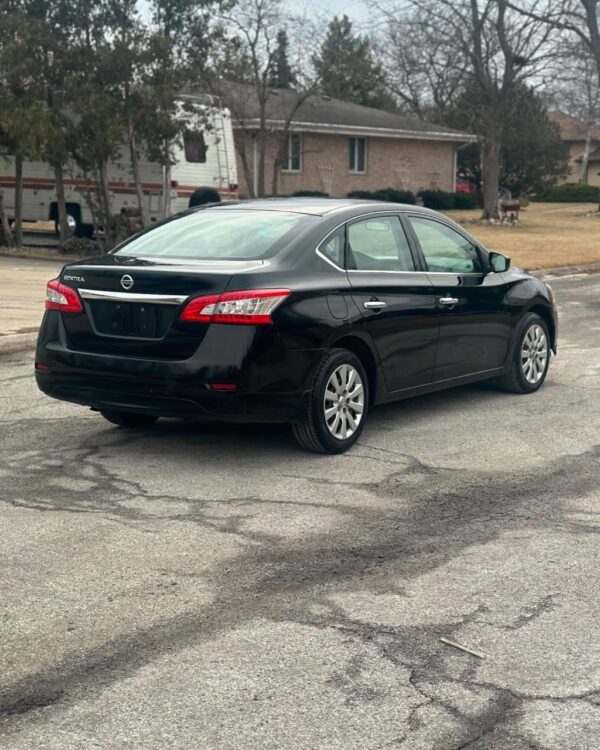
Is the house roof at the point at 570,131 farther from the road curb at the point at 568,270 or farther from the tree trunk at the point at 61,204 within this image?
the tree trunk at the point at 61,204

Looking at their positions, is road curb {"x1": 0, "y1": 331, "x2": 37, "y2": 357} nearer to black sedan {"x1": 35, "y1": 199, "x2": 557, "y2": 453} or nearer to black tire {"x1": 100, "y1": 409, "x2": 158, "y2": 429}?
black tire {"x1": 100, "y1": 409, "x2": 158, "y2": 429}

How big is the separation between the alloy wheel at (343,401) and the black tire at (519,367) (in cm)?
225

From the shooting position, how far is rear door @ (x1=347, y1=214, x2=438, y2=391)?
26.6 feet

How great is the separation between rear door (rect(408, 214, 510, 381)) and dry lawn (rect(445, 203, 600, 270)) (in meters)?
13.3

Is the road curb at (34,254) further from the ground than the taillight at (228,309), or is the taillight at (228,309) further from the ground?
the taillight at (228,309)

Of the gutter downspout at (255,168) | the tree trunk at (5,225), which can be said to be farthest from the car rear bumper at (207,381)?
the gutter downspout at (255,168)

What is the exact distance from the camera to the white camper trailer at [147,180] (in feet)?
80.1

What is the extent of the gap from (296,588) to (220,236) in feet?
10.8

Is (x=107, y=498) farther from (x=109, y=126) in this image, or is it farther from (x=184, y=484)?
(x=109, y=126)

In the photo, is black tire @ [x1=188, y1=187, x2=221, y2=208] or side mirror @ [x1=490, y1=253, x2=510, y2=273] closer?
side mirror @ [x1=490, y1=253, x2=510, y2=273]

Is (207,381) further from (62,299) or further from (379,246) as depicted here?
→ (379,246)

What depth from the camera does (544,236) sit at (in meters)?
34.1

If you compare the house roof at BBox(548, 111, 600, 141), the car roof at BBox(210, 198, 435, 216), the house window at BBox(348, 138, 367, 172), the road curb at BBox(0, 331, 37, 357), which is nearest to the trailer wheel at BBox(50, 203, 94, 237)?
the road curb at BBox(0, 331, 37, 357)

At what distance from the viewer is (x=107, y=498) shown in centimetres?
672
